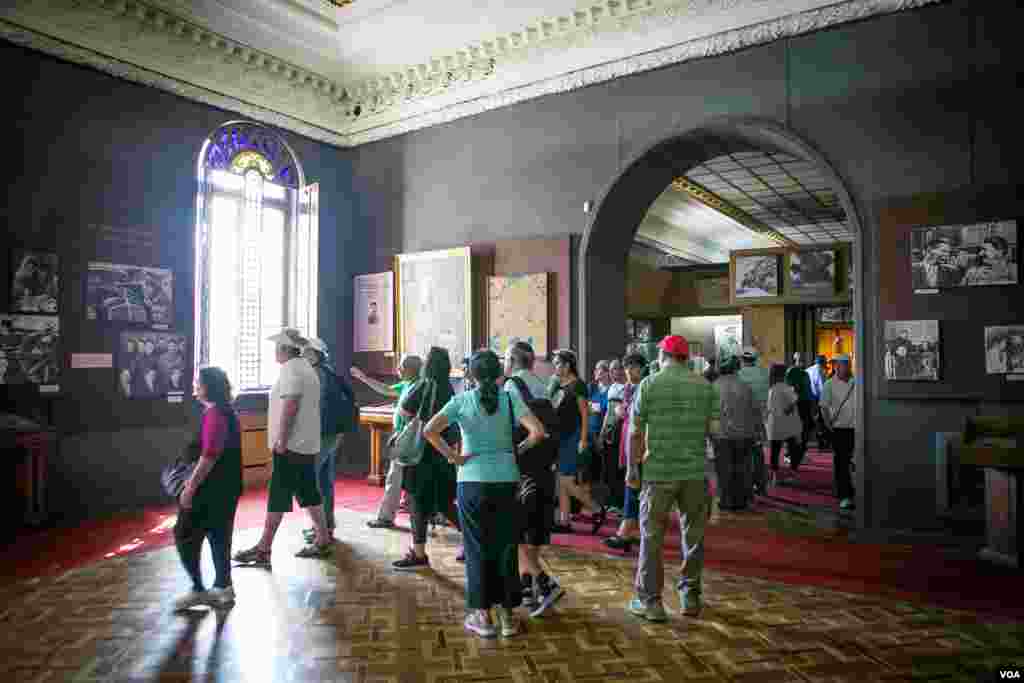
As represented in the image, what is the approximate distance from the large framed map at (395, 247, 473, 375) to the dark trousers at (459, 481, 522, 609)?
491 centimetres

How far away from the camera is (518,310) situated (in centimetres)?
842

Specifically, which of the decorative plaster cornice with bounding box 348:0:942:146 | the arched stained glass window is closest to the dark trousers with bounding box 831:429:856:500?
the decorative plaster cornice with bounding box 348:0:942:146

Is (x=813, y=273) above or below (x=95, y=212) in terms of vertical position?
above

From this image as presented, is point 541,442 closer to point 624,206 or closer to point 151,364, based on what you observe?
point 624,206

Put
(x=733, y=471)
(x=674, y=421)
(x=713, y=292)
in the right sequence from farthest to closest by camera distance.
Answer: (x=713, y=292) → (x=733, y=471) → (x=674, y=421)

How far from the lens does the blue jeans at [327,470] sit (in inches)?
233

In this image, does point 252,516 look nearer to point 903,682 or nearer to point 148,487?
point 148,487

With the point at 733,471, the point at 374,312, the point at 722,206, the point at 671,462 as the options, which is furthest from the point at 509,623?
the point at 722,206

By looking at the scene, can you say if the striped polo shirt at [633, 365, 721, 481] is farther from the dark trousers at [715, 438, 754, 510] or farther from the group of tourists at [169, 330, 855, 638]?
the dark trousers at [715, 438, 754, 510]

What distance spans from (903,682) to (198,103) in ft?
29.5

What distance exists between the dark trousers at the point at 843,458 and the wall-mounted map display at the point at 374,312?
18.8 ft

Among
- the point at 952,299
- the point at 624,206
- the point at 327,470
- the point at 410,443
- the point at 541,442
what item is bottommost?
the point at 327,470

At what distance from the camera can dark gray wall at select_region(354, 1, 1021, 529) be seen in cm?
590

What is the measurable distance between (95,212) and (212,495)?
471 cm
